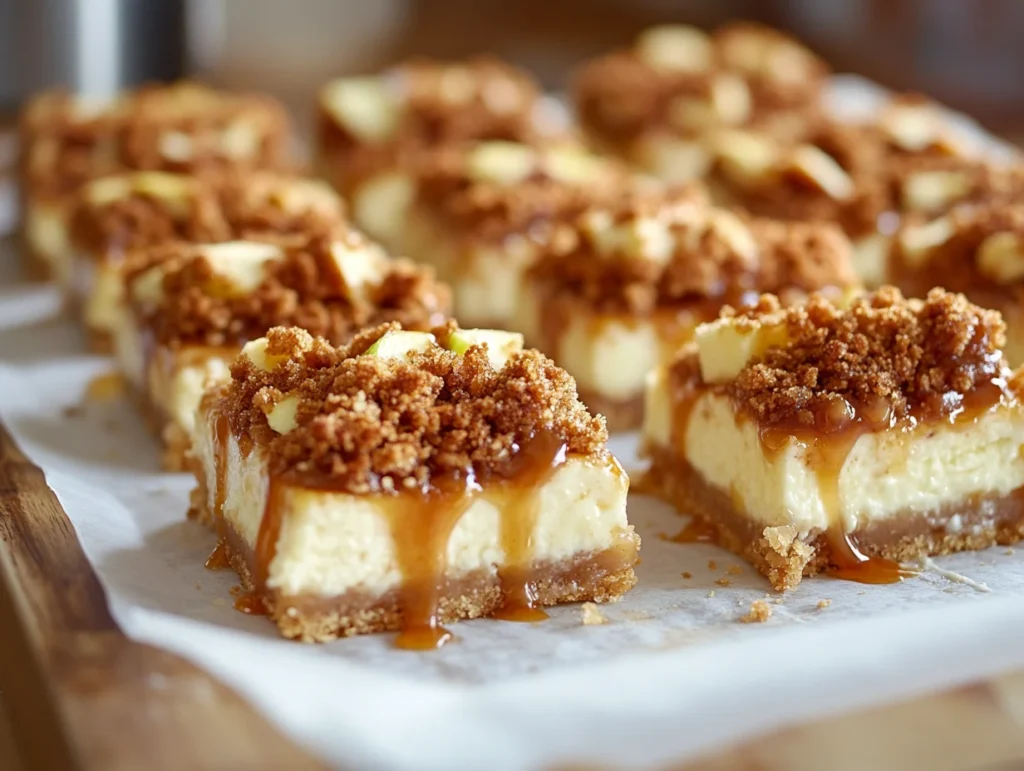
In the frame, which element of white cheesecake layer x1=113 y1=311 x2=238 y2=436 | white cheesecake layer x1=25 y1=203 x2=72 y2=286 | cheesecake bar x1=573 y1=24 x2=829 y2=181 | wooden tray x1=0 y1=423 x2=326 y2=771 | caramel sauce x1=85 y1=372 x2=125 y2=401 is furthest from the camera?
cheesecake bar x1=573 y1=24 x2=829 y2=181

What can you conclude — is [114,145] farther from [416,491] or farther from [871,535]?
[871,535]

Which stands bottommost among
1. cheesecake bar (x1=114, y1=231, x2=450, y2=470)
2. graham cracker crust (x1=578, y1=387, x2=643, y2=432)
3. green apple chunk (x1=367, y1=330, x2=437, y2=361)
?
graham cracker crust (x1=578, y1=387, x2=643, y2=432)

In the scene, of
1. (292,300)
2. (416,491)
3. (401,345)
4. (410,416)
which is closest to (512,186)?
(292,300)

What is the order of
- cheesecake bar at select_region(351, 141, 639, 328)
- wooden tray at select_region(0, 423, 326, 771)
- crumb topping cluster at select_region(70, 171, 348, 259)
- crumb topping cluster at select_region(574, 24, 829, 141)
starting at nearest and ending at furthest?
wooden tray at select_region(0, 423, 326, 771) < crumb topping cluster at select_region(70, 171, 348, 259) < cheesecake bar at select_region(351, 141, 639, 328) < crumb topping cluster at select_region(574, 24, 829, 141)

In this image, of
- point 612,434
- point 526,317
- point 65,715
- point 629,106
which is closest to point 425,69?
point 629,106

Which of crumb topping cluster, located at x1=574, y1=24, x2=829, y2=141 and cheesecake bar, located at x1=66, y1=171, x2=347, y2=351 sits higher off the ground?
crumb topping cluster, located at x1=574, y1=24, x2=829, y2=141

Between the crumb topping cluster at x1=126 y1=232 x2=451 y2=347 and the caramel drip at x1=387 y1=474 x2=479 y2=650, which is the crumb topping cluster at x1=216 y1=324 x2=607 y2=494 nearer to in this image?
the caramel drip at x1=387 y1=474 x2=479 y2=650

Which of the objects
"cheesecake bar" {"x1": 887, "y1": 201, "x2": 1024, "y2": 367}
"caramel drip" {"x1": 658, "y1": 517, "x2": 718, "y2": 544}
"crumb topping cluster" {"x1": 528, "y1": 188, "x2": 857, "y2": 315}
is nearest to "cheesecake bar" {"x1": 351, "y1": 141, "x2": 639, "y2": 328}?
"crumb topping cluster" {"x1": 528, "y1": 188, "x2": 857, "y2": 315}
